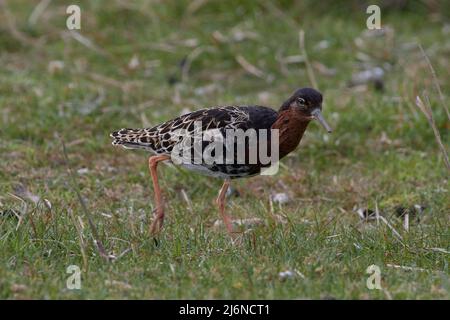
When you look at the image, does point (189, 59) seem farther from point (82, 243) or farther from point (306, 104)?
point (82, 243)

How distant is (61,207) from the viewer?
6414 millimetres

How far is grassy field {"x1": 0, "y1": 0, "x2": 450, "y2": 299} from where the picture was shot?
5.04 m

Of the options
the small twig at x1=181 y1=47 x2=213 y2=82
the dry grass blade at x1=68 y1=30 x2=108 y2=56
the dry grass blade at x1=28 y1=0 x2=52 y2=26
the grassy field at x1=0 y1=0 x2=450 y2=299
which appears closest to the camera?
the grassy field at x1=0 y1=0 x2=450 y2=299

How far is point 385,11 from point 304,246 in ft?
22.5

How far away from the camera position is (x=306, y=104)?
6.07 m

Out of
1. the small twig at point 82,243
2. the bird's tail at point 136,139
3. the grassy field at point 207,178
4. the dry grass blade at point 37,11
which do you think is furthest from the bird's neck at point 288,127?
the dry grass blade at point 37,11

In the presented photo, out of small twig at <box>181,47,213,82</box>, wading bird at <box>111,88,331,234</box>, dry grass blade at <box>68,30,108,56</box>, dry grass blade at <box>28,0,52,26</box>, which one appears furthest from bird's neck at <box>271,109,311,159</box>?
dry grass blade at <box>28,0,52,26</box>

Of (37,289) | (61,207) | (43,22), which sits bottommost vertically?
(37,289)

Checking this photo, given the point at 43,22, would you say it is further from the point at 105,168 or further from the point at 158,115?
the point at 105,168

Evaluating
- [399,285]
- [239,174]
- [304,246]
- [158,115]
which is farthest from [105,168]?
[399,285]

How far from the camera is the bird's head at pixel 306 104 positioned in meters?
6.05

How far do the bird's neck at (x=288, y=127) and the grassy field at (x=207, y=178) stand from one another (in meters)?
0.53

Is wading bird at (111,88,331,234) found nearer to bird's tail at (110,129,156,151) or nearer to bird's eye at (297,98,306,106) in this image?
bird's eye at (297,98,306,106)

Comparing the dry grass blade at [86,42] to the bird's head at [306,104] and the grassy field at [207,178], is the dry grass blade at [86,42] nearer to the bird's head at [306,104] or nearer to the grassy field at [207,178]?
the grassy field at [207,178]
